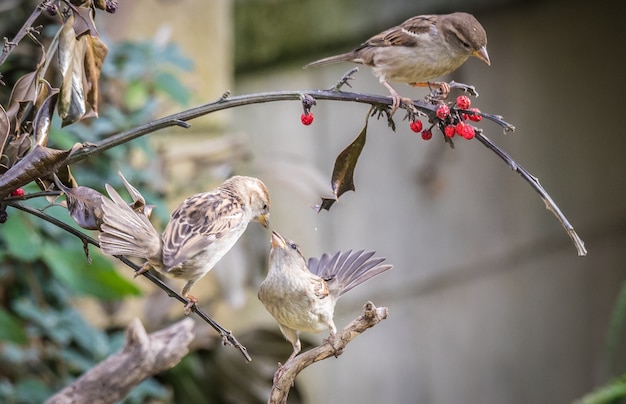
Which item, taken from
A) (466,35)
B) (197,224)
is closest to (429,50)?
(466,35)

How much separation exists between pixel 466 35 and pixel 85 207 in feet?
2.31

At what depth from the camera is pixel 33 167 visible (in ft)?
4.09

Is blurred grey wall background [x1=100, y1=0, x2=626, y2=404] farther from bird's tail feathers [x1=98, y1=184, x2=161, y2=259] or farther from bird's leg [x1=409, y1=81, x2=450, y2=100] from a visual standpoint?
bird's tail feathers [x1=98, y1=184, x2=161, y2=259]

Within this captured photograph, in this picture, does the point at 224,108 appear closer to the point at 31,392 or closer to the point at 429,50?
the point at 429,50

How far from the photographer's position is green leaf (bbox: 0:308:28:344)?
2424mm

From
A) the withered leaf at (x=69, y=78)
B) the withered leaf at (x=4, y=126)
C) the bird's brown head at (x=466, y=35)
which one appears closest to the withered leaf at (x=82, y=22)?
the withered leaf at (x=69, y=78)

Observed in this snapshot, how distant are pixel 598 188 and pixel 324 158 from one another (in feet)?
5.41

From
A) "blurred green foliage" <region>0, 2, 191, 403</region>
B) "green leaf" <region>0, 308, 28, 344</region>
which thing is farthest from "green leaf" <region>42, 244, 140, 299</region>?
"green leaf" <region>0, 308, 28, 344</region>

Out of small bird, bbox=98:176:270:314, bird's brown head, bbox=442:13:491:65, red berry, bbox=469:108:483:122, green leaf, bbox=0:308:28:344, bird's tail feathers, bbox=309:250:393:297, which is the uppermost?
bird's brown head, bbox=442:13:491:65

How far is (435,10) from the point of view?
3895 mm

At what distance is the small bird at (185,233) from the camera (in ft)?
4.22

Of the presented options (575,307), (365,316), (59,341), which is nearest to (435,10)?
(575,307)

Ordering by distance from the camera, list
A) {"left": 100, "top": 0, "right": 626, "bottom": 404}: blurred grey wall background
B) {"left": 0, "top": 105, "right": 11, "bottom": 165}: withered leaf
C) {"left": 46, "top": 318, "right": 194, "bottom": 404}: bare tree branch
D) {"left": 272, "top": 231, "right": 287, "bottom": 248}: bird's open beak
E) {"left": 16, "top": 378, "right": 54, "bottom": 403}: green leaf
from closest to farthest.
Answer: {"left": 0, "top": 105, "right": 11, "bottom": 165}: withered leaf, {"left": 272, "top": 231, "right": 287, "bottom": 248}: bird's open beak, {"left": 46, "top": 318, "right": 194, "bottom": 404}: bare tree branch, {"left": 16, "top": 378, "right": 54, "bottom": 403}: green leaf, {"left": 100, "top": 0, "right": 626, "bottom": 404}: blurred grey wall background

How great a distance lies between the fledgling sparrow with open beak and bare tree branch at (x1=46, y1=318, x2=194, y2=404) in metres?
0.65
